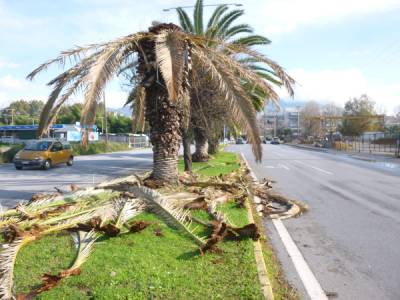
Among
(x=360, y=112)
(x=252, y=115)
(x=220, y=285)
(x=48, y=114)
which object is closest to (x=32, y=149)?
(x=48, y=114)

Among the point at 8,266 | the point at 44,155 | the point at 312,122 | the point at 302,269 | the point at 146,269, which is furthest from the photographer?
the point at 312,122

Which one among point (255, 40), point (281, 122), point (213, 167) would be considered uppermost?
point (255, 40)

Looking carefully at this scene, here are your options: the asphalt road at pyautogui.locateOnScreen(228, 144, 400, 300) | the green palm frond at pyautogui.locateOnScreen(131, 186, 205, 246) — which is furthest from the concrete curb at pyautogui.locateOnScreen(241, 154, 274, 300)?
the green palm frond at pyautogui.locateOnScreen(131, 186, 205, 246)

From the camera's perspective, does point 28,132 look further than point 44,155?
Yes

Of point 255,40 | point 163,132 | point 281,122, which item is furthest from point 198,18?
point 281,122

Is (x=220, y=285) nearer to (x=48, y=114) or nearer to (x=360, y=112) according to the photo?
(x=48, y=114)

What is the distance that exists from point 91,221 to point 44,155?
56.4ft

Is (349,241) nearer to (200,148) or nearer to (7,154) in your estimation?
(200,148)

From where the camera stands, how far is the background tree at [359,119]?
3029 inches

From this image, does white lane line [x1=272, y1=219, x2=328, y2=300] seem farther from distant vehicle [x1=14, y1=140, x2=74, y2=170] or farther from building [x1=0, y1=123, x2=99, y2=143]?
building [x1=0, y1=123, x2=99, y2=143]

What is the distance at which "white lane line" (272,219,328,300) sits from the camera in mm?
4820

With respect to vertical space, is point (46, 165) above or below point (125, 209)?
below

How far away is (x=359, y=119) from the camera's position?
76250 mm

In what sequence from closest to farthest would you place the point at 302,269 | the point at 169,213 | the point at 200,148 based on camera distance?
1. the point at 302,269
2. the point at 169,213
3. the point at 200,148
